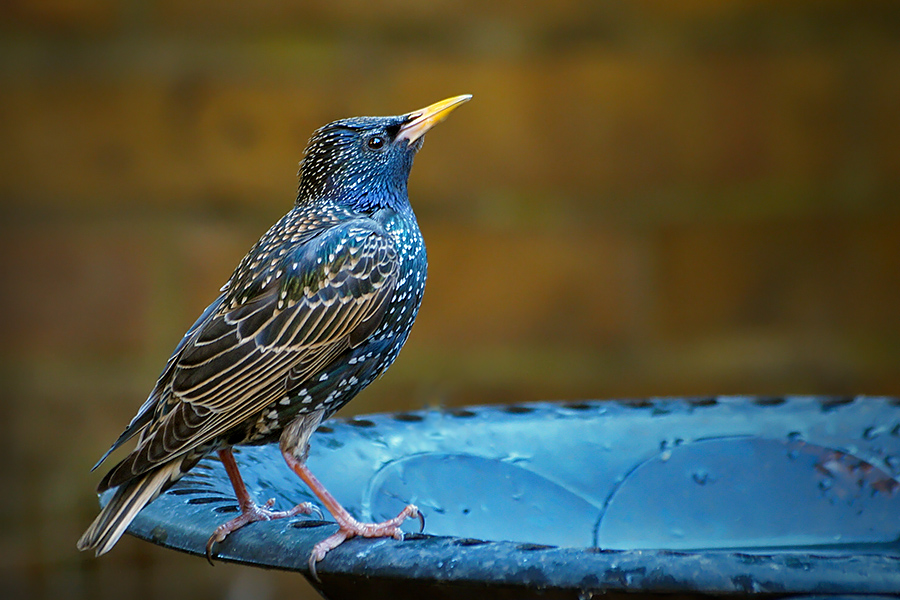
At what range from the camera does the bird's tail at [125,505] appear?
162cm

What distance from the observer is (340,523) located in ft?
5.18

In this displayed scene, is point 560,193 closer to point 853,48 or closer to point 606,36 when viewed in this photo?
point 606,36

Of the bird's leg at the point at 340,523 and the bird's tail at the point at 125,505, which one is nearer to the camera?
the bird's leg at the point at 340,523

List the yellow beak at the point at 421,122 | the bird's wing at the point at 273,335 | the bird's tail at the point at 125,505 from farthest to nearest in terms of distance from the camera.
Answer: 1. the yellow beak at the point at 421,122
2. the bird's wing at the point at 273,335
3. the bird's tail at the point at 125,505

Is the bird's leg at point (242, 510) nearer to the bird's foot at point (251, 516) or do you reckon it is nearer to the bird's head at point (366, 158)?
the bird's foot at point (251, 516)

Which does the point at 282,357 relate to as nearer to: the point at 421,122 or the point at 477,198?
the point at 421,122

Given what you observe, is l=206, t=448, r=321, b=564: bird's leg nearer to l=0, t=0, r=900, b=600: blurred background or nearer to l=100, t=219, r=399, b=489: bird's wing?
l=100, t=219, r=399, b=489: bird's wing

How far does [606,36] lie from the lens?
358 cm

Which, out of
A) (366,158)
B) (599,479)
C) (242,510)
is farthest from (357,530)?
(366,158)

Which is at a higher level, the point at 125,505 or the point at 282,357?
Result: the point at 282,357

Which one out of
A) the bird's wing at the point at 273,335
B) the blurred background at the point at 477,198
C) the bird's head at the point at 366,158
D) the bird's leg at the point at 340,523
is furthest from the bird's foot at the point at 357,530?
the blurred background at the point at 477,198

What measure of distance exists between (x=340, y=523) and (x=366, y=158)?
0.92m

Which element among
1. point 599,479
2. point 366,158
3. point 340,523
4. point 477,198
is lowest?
point 599,479

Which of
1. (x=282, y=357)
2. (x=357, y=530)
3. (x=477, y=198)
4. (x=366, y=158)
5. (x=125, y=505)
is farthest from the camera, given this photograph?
(x=477, y=198)
